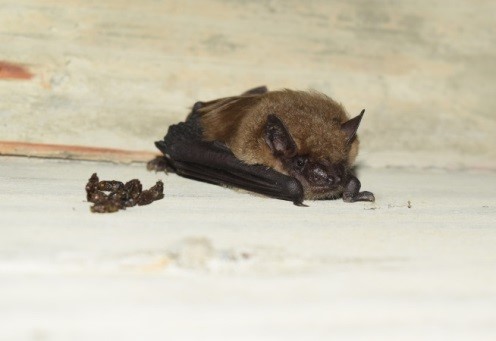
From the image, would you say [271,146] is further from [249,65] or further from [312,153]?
[249,65]

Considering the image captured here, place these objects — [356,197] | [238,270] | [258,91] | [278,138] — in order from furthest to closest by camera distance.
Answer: [258,91]
[278,138]
[356,197]
[238,270]

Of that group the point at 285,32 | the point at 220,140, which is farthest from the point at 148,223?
the point at 285,32

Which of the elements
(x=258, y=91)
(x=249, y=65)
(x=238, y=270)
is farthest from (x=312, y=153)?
(x=238, y=270)

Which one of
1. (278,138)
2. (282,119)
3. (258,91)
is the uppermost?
(258,91)

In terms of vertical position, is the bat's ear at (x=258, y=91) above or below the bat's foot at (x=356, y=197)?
above

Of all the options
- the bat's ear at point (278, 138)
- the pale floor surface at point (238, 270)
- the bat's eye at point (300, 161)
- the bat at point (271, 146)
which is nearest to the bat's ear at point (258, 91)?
the bat at point (271, 146)

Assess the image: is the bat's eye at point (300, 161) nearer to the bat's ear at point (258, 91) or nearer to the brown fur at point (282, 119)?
the brown fur at point (282, 119)
